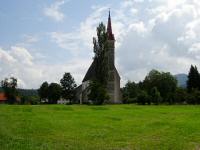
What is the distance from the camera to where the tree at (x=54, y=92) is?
152 metres

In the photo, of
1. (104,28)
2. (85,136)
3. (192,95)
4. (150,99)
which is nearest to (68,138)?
(85,136)

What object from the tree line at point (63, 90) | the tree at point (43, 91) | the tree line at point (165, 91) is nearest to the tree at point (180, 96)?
the tree line at point (165, 91)

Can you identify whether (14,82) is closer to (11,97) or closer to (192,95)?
(11,97)

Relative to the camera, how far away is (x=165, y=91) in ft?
489

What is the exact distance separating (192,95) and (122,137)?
340 feet

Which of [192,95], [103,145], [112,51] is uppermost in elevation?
[112,51]

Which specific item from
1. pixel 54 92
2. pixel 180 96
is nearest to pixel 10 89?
pixel 54 92

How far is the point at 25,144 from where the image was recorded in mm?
18391

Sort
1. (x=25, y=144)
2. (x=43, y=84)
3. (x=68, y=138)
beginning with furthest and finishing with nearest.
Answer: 1. (x=43, y=84)
2. (x=68, y=138)
3. (x=25, y=144)

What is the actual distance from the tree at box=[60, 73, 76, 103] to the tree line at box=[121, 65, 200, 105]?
17867 millimetres

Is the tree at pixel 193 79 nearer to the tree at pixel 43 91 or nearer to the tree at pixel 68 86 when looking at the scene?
the tree at pixel 68 86

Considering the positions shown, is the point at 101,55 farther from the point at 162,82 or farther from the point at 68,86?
the point at 162,82

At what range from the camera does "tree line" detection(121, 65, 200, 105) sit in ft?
391

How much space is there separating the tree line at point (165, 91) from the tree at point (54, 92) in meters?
22.5
